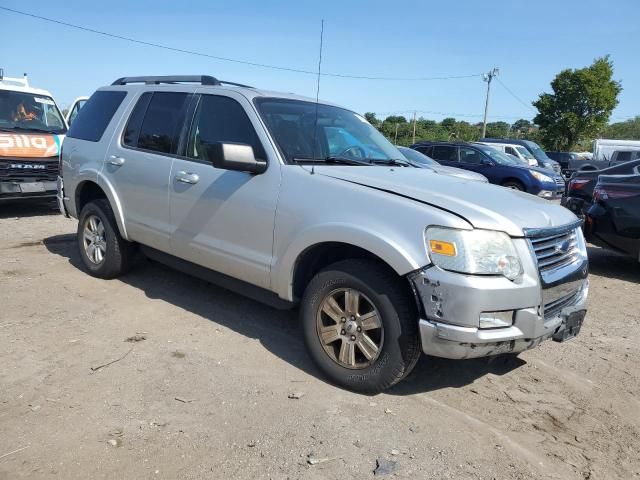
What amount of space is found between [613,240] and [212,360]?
5.36 m

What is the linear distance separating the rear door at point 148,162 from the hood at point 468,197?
1.59m

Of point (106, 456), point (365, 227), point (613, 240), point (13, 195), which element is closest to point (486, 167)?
point (613, 240)

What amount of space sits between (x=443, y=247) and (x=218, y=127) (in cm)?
220

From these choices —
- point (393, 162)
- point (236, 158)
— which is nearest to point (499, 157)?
point (393, 162)

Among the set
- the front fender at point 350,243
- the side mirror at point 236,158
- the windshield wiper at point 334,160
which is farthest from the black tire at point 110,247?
the windshield wiper at point 334,160

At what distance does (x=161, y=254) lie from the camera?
194 inches

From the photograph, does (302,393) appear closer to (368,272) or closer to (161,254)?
(368,272)

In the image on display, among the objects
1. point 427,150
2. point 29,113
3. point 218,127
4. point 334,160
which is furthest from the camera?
point 427,150

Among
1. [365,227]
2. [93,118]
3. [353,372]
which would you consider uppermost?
[93,118]

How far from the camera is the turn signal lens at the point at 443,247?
300 cm

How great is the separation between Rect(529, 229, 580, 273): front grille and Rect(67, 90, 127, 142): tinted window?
13.5ft

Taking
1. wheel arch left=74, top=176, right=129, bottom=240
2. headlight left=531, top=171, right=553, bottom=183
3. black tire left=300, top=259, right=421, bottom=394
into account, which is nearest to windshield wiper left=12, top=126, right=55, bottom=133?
wheel arch left=74, top=176, right=129, bottom=240

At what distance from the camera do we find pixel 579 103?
128 ft

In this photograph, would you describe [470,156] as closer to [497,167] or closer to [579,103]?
[497,167]
